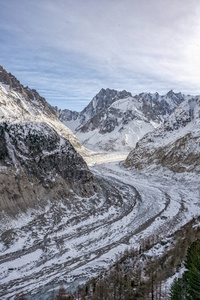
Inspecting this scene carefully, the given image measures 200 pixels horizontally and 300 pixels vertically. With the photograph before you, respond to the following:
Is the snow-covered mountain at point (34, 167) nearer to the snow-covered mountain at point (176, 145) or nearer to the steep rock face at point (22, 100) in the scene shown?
the steep rock face at point (22, 100)

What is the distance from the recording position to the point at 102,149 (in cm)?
15562

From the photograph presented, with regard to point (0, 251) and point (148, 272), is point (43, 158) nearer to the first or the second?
point (0, 251)

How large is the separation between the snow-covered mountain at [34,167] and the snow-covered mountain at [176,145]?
3251 centimetres

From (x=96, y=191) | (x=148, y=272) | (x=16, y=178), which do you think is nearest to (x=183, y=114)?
(x=96, y=191)

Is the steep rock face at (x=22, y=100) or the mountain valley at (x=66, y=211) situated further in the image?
the steep rock face at (x=22, y=100)

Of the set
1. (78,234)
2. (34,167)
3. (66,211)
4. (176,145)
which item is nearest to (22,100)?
(176,145)

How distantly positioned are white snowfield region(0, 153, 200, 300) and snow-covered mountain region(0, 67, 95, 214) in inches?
95.5

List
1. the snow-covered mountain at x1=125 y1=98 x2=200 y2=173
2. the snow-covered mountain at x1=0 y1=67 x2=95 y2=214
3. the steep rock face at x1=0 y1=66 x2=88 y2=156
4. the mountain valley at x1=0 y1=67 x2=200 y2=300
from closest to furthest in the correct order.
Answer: the mountain valley at x1=0 y1=67 x2=200 y2=300 → the snow-covered mountain at x1=0 y1=67 x2=95 y2=214 → the snow-covered mountain at x1=125 y1=98 x2=200 y2=173 → the steep rock face at x1=0 y1=66 x2=88 y2=156

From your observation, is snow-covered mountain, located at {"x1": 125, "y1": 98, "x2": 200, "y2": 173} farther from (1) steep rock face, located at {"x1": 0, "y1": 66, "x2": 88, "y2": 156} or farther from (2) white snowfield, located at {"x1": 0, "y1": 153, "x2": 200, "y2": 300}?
(1) steep rock face, located at {"x1": 0, "y1": 66, "x2": 88, "y2": 156}

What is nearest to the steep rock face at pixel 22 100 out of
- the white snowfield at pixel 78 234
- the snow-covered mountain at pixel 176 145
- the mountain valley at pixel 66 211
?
the mountain valley at pixel 66 211

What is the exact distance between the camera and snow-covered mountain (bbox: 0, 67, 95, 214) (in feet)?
97.6

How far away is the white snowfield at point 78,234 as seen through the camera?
17859mm

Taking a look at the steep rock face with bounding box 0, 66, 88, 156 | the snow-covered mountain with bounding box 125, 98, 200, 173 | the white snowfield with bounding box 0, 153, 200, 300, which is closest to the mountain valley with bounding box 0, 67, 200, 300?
the white snowfield with bounding box 0, 153, 200, 300

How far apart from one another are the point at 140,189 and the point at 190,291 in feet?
139
